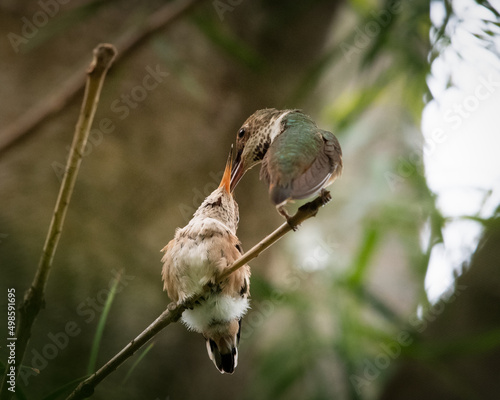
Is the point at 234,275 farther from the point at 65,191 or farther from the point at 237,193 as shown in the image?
the point at 237,193

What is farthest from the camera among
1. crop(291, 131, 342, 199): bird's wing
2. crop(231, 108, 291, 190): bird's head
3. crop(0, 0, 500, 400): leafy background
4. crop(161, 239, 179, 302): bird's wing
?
crop(0, 0, 500, 400): leafy background

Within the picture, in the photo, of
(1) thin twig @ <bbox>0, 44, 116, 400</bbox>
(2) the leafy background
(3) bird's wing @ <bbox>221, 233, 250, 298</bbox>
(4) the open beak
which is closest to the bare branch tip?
(1) thin twig @ <bbox>0, 44, 116, 400</bbox>

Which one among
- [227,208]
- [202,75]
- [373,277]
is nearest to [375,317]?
[373,277]

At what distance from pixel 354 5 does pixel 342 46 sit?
2.59 feet

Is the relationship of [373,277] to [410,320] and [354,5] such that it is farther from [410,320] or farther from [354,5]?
[354,5]

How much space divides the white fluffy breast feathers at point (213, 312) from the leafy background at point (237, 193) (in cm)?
69

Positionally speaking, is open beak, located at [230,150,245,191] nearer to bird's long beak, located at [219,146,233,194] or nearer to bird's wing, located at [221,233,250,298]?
bird's long beak, located at [219,146,233,194]

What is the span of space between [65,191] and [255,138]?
456 mm

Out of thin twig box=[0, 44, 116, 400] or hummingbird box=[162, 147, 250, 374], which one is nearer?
thin twig box=[0, 44, 116, 400]

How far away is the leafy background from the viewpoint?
2.06 meters

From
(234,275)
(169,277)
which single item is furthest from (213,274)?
(169,277)

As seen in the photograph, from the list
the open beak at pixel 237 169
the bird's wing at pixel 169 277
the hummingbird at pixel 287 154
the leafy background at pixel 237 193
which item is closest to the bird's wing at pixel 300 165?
the hummingbird at pixel 287 154

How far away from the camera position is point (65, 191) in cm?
74

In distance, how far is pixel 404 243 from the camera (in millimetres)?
3133
